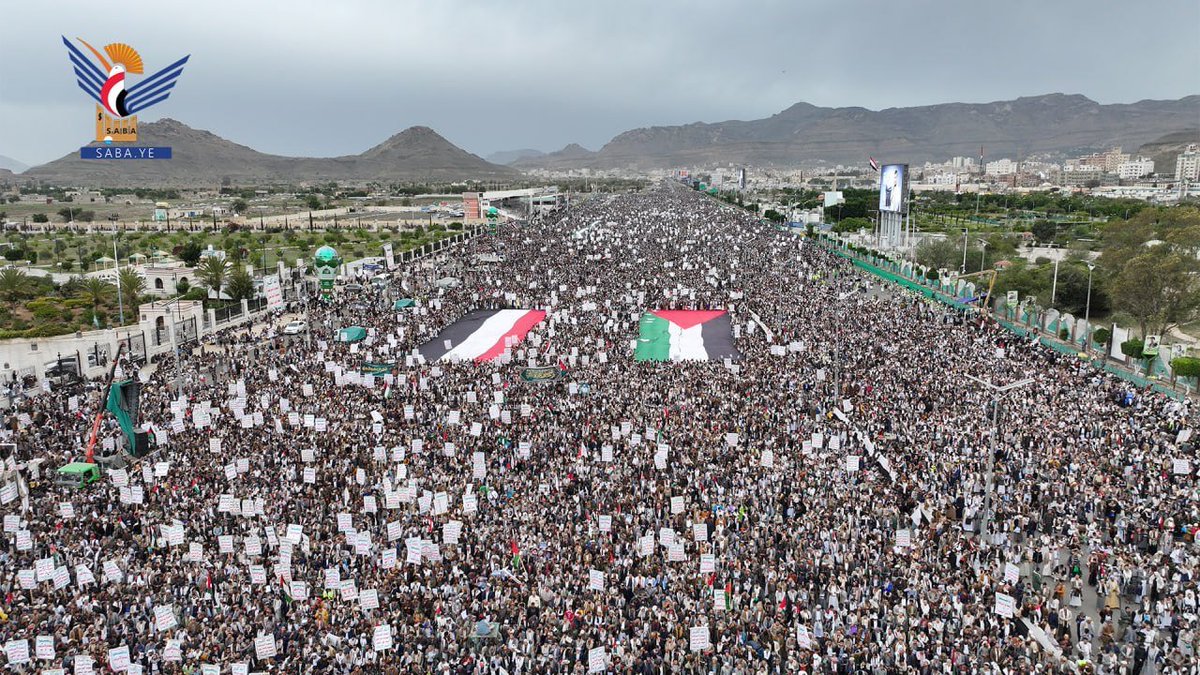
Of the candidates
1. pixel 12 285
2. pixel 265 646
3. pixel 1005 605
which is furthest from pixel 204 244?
pixel 1005 605

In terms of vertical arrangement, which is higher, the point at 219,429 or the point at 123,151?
the point at 123,151

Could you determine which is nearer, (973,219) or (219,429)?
(219,429)

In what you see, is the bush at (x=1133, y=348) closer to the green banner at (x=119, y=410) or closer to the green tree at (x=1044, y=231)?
the green banner at (x=119, y=410)

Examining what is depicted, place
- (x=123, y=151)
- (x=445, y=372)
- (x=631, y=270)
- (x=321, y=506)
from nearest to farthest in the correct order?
(x=321, y=506) < (x=445, y=372) < (x=123, y=151) < (x=631, y=270)

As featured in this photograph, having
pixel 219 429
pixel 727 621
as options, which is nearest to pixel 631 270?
pixel 219 429

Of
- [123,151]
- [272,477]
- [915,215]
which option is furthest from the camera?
[915,215]

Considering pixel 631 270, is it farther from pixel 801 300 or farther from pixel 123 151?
pixel 123 151

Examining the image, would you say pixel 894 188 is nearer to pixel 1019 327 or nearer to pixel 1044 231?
pixel 1044 231
